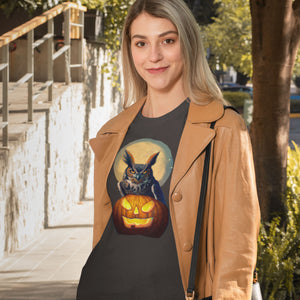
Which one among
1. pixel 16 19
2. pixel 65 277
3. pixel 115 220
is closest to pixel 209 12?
pixel 16 19

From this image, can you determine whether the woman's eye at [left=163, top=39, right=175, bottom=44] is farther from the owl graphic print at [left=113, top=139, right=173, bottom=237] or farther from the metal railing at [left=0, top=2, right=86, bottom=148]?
the metal railing at [left=0, top=2, right=86, bottom=148]

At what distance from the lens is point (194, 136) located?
6.96ft

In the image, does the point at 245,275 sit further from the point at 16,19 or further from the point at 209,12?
the point at 209,12

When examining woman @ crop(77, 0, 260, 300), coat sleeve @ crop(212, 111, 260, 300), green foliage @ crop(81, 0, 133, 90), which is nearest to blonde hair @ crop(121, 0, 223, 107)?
woman @ crop(77, 0, 260, 300)

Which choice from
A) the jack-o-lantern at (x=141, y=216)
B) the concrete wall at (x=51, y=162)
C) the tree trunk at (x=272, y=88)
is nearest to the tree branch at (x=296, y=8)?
the tree trunk at (x=272, y=88)

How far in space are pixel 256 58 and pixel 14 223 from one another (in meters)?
2.81

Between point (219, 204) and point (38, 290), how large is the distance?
11.6 feet

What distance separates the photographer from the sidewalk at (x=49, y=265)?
5.21 metres

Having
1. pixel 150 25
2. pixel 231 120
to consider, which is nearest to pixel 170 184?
pixel 231 120

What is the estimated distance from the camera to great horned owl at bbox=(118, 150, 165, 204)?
2.17 metres

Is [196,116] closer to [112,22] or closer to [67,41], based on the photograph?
[67,41]

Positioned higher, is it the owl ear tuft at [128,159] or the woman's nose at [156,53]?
the woman's nose at [156,53]

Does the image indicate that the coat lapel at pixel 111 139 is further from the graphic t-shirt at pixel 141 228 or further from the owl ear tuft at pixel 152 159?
the owl ear tuft at pixel 152 159

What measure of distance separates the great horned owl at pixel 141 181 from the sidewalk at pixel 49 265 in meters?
3.07
